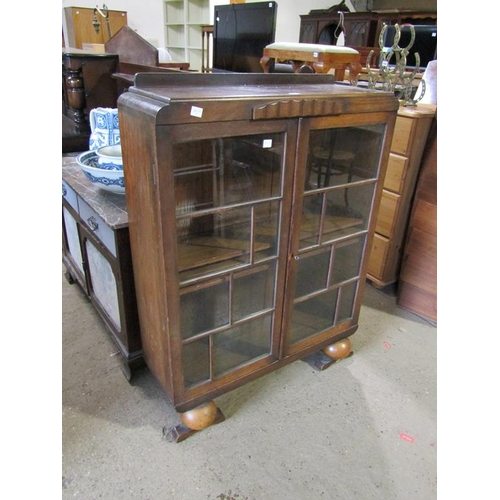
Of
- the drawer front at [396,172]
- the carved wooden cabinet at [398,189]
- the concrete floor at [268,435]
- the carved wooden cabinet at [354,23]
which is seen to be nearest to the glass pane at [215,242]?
the concrete floor at [268,435]

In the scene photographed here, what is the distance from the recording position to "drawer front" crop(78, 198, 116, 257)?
3.82ft

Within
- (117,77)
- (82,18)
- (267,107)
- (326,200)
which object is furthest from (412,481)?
(82,18)

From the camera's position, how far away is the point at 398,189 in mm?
1702

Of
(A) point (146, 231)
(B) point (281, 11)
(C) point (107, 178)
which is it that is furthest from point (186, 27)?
(A) point (146, 231)

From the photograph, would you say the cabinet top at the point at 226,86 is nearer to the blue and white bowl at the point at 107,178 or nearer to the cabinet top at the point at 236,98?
the cabinet top at the point at 236,98

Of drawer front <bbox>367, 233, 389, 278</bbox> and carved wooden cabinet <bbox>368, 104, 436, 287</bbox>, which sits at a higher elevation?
carved wooden cabinet <bbox>368, 104, 436, 287</bbox>

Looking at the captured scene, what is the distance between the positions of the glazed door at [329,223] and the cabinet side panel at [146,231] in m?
0.37

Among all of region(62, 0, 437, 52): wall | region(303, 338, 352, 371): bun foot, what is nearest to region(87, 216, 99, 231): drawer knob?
region(303, 338, 352, 371): bun foot

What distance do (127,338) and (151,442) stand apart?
327mm

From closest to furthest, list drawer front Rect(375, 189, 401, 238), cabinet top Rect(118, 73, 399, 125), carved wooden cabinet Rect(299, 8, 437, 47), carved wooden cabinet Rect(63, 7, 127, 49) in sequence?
cabinet top Rect(118, 73, 399, 125), drawer front Rect(375, 189, 401, 238), carved wooden cabinet Rect(299, 8, 437, 47), carved wooden cabinet Rect(63, 7, 127, 49)

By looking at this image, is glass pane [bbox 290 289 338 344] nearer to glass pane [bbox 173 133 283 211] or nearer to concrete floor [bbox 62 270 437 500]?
concrete floor [bbox 62 270 437 500]

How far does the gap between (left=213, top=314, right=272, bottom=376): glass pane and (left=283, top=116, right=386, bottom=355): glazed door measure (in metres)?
0.07

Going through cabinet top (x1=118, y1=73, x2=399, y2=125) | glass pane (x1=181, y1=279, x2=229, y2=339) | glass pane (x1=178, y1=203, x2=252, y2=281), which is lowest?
glass pane (x1=181, y1=279, x2=229, y2=339)

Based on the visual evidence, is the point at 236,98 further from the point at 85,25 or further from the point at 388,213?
the point at 85,25
